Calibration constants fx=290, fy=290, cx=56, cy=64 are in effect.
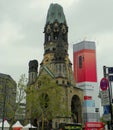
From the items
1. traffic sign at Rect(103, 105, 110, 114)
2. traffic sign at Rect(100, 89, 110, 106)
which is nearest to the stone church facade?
traffic sign at Rect(103, 105, 110, 114)

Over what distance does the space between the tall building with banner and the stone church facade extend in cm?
212

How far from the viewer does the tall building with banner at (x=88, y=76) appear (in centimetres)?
9675

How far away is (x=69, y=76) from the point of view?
97.3 m

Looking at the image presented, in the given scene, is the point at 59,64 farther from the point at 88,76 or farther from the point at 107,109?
the point at 107,109

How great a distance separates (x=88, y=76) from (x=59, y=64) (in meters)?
11.8

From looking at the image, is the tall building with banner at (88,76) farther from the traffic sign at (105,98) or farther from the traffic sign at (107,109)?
the traffic sign at (105,98)

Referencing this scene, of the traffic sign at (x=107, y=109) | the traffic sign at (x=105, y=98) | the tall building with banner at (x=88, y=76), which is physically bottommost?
the traffic sign at (x=107, y=109)

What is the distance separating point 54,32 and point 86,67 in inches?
678

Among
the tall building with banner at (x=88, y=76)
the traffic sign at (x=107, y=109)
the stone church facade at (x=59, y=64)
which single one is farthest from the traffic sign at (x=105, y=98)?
the tall building with banner at (x=88, y=76)

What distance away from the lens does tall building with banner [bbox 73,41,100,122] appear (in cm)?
9675

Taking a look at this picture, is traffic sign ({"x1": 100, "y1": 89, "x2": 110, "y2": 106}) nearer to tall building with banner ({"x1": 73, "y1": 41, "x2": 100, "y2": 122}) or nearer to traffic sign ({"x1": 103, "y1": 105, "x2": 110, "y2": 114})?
traffic sign ({"x1": 103, "y1": 105, "x2": 110, "y2": 114})

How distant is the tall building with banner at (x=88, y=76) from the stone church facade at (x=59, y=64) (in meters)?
2.12

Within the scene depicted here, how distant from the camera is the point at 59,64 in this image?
301ft

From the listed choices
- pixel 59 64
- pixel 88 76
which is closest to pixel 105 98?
pixel 59 64
